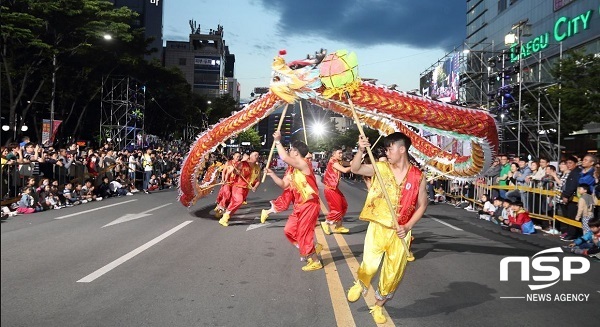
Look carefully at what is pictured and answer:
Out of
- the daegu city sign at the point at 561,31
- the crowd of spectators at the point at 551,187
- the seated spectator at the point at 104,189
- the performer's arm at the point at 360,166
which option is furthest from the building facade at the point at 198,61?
the performer's arm at the point at 360,166

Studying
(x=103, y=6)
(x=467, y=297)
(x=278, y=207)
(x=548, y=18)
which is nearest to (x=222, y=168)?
(x=278, y=207)

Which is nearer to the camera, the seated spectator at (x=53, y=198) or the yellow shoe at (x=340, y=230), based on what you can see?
the yellow shoe at (x=340, y=230)

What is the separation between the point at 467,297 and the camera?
219 inches

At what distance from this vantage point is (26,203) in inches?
525

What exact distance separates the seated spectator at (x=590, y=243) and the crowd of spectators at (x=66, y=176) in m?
11.8

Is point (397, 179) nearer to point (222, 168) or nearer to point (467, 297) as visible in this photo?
point (467, 297)

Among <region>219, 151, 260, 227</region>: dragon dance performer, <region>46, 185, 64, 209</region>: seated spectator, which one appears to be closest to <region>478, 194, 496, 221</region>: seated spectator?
<region>219, 151, 260, 227</region>: dragon dance performer

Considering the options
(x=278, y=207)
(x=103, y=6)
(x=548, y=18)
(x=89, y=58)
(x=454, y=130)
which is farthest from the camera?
(x=548, y=18)

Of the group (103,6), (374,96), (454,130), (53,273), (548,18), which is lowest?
(53,273)

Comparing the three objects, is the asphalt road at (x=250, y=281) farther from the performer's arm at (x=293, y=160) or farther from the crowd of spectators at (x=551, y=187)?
the performer's arm at (x=293, y=160)

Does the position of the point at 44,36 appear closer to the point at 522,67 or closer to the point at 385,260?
the point at 522,67

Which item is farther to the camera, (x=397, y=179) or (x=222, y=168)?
(x=222, y=168)

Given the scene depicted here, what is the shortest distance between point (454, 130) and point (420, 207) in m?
3.44

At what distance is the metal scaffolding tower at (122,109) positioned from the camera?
Result: 116ft
